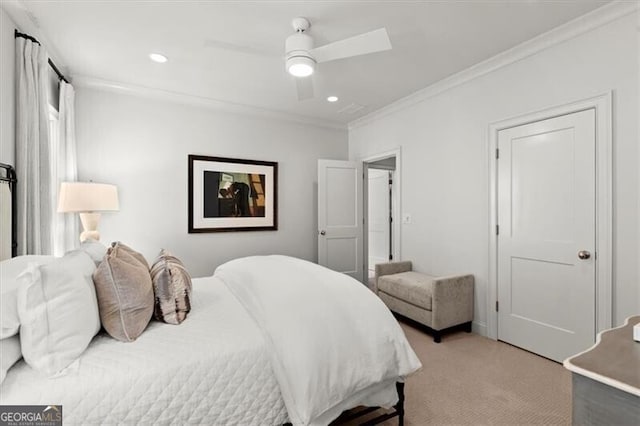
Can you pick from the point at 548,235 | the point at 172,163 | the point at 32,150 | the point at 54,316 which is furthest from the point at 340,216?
the point at 54,316

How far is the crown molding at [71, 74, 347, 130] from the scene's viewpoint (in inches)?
129

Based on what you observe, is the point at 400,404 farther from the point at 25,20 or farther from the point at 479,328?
the point at 25,20

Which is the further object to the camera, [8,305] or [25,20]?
[25,20]

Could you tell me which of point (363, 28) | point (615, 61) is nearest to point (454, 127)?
point (615, 61)

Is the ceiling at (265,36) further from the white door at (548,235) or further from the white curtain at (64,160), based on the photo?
the white door at (548,235)

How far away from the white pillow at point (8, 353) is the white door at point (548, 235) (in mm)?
3453

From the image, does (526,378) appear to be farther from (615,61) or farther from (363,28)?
(363,28)

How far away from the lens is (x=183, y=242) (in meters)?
3.79

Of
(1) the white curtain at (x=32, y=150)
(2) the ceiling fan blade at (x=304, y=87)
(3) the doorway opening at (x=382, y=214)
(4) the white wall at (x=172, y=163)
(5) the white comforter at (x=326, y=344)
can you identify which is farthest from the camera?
(3) the doorway opening at (x=382, y=214)

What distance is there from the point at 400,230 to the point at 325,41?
2.58 m

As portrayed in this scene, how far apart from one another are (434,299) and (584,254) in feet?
4.06

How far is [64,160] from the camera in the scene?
292cm

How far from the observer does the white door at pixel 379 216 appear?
264 inches

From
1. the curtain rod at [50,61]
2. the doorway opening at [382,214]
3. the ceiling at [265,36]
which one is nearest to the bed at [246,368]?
the ceiling at [265,36]
